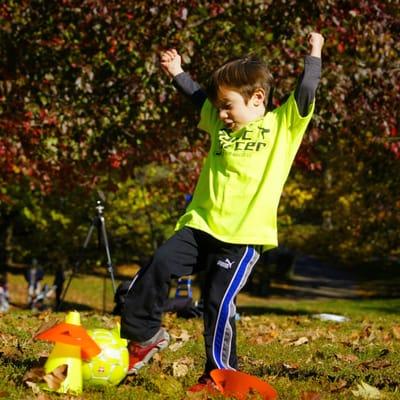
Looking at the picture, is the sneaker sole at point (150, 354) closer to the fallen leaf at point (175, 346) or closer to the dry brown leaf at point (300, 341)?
the fallen leaf at point (175, 346)

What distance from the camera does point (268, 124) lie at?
4016mm

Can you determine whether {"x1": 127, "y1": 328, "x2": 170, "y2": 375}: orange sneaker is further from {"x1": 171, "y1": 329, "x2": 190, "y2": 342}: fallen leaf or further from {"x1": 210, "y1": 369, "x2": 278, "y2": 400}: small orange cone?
{"x1": 171, "y1": 329, "x2": 190, "y2": 342}: fallen leaf

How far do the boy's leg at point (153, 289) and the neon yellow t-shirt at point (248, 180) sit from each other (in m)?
0.17

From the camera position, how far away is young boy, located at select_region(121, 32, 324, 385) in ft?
12.6

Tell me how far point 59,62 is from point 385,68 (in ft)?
15.3

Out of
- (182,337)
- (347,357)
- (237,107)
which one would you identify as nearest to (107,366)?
A: (237,107)

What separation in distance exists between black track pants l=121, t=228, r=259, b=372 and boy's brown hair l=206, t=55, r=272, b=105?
2.78ft

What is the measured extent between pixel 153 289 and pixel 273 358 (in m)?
2.11

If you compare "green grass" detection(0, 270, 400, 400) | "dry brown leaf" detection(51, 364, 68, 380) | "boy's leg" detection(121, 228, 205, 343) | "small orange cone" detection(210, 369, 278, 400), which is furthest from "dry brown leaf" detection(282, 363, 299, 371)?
"dry brown leaf" detection(51, 364, 68, 380)

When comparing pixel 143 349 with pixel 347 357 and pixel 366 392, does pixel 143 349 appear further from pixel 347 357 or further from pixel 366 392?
pixel 347 357

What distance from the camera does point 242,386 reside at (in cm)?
371

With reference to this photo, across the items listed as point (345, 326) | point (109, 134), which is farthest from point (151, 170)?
point (345, 326)

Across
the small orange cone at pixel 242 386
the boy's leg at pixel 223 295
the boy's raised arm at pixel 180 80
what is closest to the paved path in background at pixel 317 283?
the boy's raised arm at pixel 180 80

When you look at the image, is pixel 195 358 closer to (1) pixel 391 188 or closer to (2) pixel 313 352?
(2) pixel 313 352
